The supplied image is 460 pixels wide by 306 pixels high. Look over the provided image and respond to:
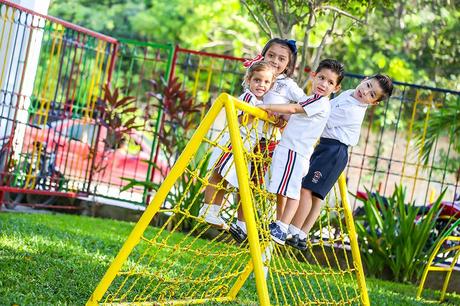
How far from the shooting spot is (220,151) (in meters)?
5.92

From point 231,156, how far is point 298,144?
0.41 m

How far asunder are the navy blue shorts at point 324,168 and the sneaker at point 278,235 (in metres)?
0.43

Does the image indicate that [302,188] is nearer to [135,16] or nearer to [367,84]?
[367,84]

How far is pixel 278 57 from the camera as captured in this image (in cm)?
605

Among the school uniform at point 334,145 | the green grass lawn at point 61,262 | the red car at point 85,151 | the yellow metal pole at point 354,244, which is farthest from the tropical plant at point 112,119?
the school uniform at point 334,145

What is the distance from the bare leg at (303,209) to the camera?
6.02 metres

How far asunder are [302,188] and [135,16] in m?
21.8

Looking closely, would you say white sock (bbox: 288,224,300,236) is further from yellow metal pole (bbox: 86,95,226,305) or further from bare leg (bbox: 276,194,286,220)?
yellow metal pole (bbox: 86,95,226,305)

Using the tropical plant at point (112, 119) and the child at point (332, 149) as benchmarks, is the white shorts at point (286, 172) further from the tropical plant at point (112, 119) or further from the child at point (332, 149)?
the tropical plant at point (112, 119)

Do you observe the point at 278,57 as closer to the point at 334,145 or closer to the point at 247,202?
the point at 334,145

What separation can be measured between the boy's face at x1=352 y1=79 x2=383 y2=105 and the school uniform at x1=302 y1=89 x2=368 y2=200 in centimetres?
4

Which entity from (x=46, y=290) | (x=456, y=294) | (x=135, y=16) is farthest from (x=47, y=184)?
(x=135, y=16)

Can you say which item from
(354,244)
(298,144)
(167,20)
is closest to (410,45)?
(167,20)

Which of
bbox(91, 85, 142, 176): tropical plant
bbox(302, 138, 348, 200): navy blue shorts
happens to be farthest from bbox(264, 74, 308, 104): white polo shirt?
bbox(91, 85, 142, 176): tropical plant
